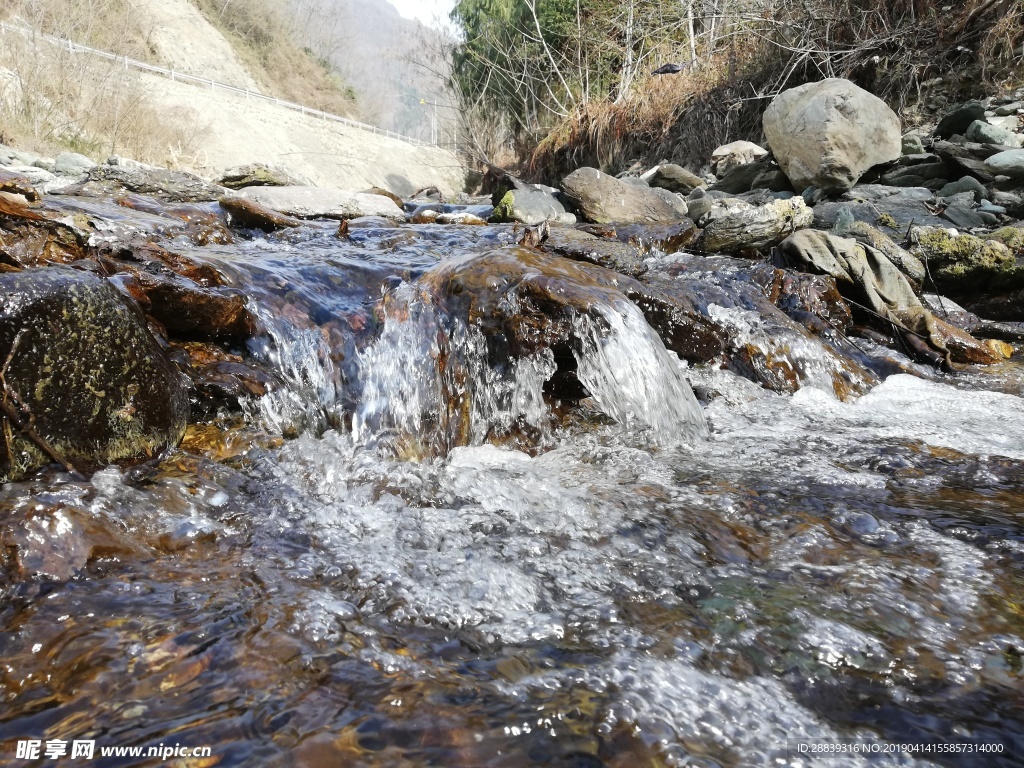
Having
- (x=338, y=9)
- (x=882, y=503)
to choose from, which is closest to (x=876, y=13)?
(x=882, y=503)

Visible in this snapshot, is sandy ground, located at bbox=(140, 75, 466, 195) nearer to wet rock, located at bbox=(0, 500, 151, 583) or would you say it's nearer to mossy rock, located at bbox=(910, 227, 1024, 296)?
mossy rock, located at bbox=(910, 227, 1024, 296)

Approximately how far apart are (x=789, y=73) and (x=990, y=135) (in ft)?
12.7

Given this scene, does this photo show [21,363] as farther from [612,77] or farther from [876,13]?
[612,77]

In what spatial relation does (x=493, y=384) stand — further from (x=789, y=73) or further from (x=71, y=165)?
(x=789, y=73)

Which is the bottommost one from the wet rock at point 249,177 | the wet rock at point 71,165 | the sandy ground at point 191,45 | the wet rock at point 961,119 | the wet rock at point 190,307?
the wet rock at point 190,307

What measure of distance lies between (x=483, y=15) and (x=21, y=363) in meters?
16.7

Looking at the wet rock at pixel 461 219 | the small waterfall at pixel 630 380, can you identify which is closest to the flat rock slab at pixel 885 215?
the wet rock at pixel 461 219

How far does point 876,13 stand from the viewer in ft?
30.3

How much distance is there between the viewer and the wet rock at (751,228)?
218 inches

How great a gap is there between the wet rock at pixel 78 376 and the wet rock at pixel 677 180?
8.88 meters

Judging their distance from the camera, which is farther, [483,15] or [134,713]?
[483,15]

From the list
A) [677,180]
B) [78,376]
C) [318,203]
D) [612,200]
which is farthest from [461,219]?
[78,376]

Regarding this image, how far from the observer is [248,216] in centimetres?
565

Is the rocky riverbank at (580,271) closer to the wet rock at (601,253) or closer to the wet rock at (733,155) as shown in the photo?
the wet rock at (601,253)
